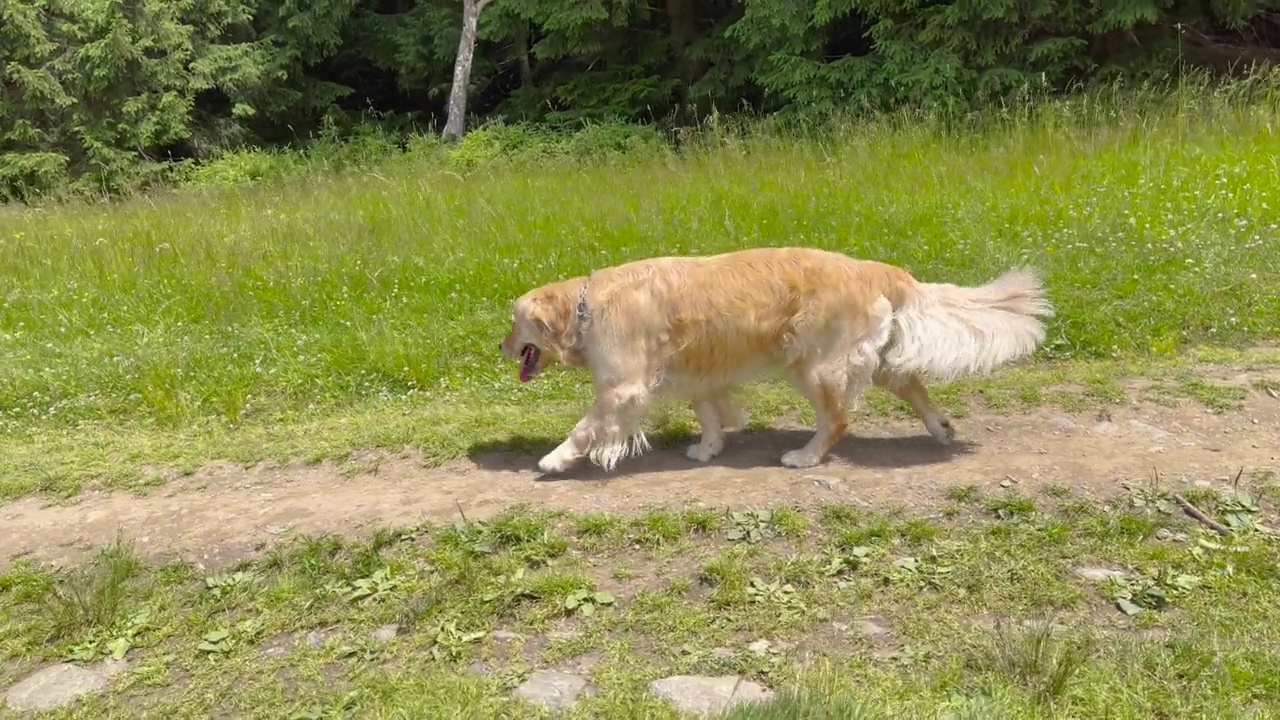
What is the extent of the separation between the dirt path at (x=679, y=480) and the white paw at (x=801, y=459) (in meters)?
0.06

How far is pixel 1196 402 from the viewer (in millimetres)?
5426

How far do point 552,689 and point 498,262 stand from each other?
17.5 feet

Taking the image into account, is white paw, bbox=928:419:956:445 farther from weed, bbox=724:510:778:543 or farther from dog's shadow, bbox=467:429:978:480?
weed, bbox=724:510:778:543

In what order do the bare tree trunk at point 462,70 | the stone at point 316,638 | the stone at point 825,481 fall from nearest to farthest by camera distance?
1. the stone at point 316,638
2. the stone at point 825,481
3. the bare tree trunk at point 462,70

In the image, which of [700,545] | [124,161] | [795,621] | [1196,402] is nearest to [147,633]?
[700,545]

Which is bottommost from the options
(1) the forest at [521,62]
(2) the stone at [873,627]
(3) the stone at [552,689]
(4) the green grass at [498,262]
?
(2) the stone at [873,627]

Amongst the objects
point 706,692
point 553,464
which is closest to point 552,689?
point 706,692

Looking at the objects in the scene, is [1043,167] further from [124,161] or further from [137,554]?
[124,161]

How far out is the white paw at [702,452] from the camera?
5.29 metres

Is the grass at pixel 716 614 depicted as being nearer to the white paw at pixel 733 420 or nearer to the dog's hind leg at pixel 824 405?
the dog's hind leg at pixel 824 405

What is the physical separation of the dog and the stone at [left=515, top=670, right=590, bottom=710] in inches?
69.3

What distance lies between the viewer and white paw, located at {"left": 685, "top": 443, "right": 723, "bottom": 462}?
5.29 metres

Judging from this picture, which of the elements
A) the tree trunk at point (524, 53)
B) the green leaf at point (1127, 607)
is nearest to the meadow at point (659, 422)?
the green leaf at point (1127, 607)

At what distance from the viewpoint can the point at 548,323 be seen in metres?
5.21
